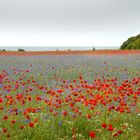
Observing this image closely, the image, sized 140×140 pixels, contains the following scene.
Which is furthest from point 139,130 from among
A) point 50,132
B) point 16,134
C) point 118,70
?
point 118,70

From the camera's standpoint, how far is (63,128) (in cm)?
707

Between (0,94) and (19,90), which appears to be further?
(19,90)

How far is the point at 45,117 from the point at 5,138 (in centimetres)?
158

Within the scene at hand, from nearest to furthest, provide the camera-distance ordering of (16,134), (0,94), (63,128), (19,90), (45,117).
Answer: (16,134)
(63,128)
(45,117)
(0,94)
(19,90)

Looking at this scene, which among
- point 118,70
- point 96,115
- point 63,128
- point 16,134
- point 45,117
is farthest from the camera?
point 118,70

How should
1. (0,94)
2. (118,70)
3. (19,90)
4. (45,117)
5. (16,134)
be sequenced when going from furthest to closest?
(118,70)
(19,90)
(0,94)
(45,117)
(16,134)

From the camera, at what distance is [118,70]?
16.3 meters

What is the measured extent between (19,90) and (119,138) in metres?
4.72

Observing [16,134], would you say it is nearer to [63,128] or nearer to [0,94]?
[63,128]

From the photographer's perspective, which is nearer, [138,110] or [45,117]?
[45,117]

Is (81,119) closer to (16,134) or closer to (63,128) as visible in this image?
(63,128)

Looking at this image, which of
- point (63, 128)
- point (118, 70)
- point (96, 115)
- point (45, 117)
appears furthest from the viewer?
point (118, 70)

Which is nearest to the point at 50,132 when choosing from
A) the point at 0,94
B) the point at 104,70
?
the point at 0,94

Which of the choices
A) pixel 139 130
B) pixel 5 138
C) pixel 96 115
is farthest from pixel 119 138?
pixel 5 138
